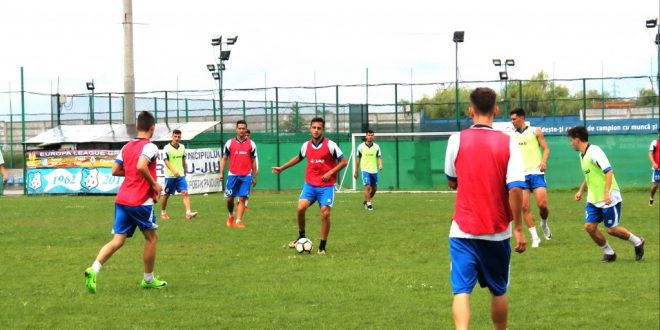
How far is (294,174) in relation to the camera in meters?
43.4

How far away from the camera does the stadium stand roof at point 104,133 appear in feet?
135

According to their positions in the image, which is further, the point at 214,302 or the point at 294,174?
the point at 294,174

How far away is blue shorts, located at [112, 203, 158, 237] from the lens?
37.4 ft

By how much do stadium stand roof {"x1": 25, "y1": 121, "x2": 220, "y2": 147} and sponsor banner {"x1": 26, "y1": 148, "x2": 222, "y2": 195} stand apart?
2007 millimetres

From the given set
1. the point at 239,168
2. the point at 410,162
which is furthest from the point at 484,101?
the point at 410,162

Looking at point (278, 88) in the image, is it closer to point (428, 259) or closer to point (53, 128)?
point (53, 128)

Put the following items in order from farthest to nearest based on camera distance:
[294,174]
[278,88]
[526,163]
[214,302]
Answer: [278,88] < [294,174] < [526,163] < [214,302]

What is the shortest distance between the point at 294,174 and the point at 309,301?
32.9 meters

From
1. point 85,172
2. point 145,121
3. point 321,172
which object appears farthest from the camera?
point 85,172

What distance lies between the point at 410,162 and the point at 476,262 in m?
35.6

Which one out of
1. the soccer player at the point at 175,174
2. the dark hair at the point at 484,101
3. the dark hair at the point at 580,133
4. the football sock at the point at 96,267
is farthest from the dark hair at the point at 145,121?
the soccer player at the point at 175,174

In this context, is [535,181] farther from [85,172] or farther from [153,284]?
[85,172]

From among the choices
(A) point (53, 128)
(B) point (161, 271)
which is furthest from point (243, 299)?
(A) point (53, 128)

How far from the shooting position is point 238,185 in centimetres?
2069
